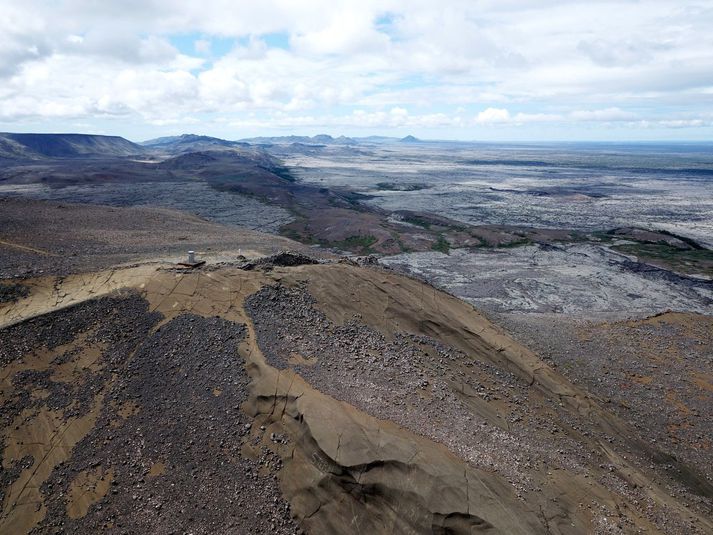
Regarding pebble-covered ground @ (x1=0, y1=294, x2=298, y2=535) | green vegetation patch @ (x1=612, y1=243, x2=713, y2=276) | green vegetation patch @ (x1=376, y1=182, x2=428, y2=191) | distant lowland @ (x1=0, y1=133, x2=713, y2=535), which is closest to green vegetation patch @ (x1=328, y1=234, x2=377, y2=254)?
distant lowland @ (x1=0, y1=133, x2=713, y2=535)

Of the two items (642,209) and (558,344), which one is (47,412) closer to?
(558,344)

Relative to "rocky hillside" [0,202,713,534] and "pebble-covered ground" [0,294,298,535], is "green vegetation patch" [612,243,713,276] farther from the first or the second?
"pebble-covered ground" [0,294,298,535]

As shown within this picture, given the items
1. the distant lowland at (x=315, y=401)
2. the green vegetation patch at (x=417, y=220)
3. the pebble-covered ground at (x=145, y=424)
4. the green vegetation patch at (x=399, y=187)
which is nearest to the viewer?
the pebble-covered ground at (x=145, y=424)

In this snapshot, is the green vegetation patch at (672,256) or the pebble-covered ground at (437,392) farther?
the green vegetation patch at (672,256)

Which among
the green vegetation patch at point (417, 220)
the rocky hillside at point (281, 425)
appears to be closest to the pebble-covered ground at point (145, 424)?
the rocky hillside at point (281, 425)

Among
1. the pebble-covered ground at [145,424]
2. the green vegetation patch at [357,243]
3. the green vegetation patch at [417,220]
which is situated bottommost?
the green vegetation patch at [357,243]

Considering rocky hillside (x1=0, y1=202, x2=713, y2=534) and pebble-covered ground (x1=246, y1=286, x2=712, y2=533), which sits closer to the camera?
rocky hillside (x1=0, y1=202, x2=713, y2=534)

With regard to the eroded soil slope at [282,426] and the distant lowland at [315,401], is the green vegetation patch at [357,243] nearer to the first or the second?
the distant lowland at [315,401]

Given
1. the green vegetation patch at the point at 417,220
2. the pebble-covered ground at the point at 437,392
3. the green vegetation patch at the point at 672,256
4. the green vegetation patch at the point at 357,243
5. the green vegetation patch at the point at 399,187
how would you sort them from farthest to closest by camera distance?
the green vegetation patch at the point at 399,187, the green vegetation patch at the point at 417,220, the green vegetation patch at the point at 357,243, the green vegetation patch at the point at 672,256, the pebble-covered ground at the point at 437,392


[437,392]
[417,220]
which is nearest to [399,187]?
[417,220]

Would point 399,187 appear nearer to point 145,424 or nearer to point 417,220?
point 417,220

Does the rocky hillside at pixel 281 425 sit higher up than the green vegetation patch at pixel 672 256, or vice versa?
the rocky hillside at pixel 281 425
